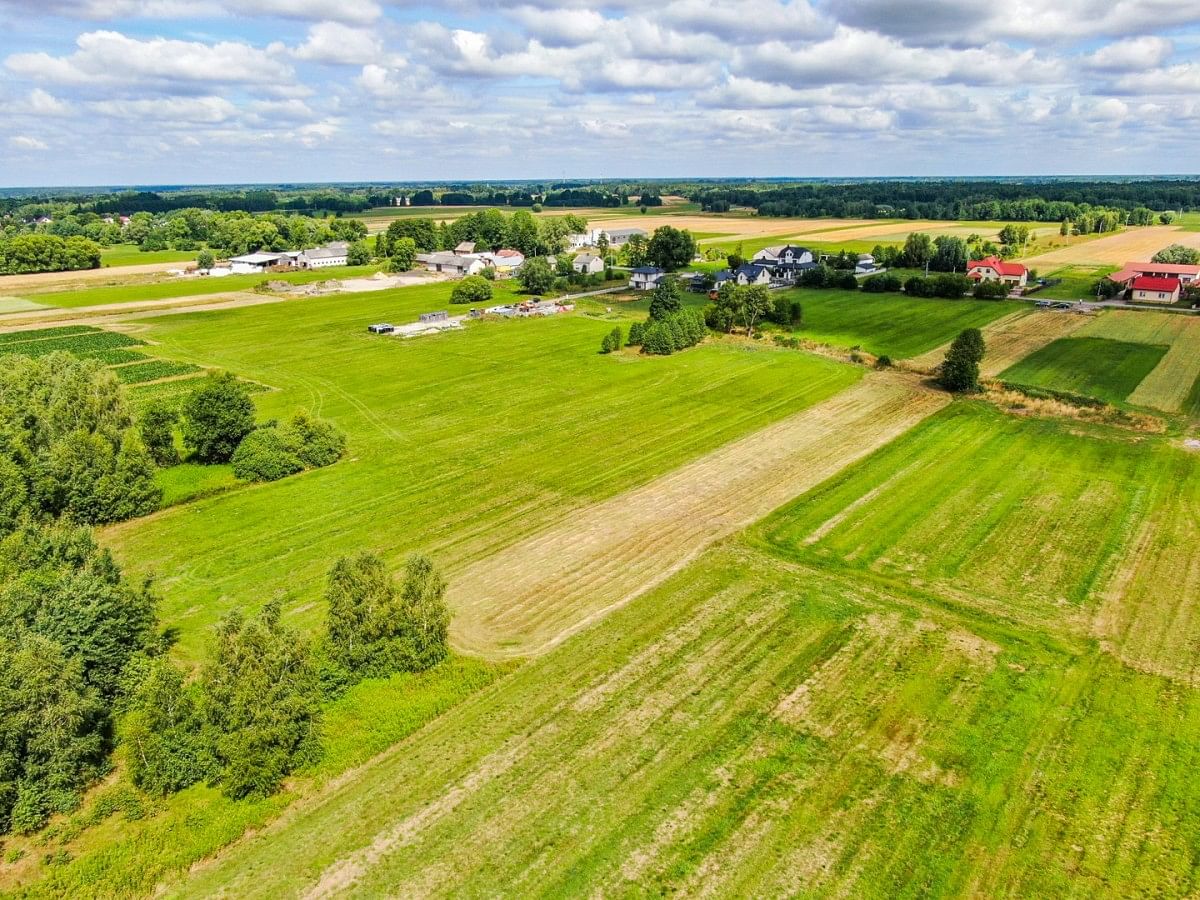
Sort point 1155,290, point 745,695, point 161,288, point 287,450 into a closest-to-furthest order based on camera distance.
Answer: point 745,695, point 287,450, point 1155,290, point 161,288

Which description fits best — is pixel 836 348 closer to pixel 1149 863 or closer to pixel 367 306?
pixel 1149 863

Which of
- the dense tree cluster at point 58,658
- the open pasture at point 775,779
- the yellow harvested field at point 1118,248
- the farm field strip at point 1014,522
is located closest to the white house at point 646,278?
the yellow harvested field at point 1118,248

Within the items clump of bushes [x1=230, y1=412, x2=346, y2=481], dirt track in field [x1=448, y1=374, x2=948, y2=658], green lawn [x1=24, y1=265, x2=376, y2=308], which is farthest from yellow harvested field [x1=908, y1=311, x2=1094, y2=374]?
green lawn [x1=24, y1=265, x2=376, y2=308]

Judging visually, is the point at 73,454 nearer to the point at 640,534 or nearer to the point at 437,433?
the point at 437,433

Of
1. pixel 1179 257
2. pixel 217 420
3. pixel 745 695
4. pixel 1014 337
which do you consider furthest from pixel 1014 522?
pixel 1179 257

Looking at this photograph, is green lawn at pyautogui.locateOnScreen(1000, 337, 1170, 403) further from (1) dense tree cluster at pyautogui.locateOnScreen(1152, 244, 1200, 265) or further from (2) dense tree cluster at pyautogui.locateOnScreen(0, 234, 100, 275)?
(2) dense tree cluster at pyautogui.locateOnScreen(0, 234, 100, 275)

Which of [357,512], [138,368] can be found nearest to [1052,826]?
[357,512]
